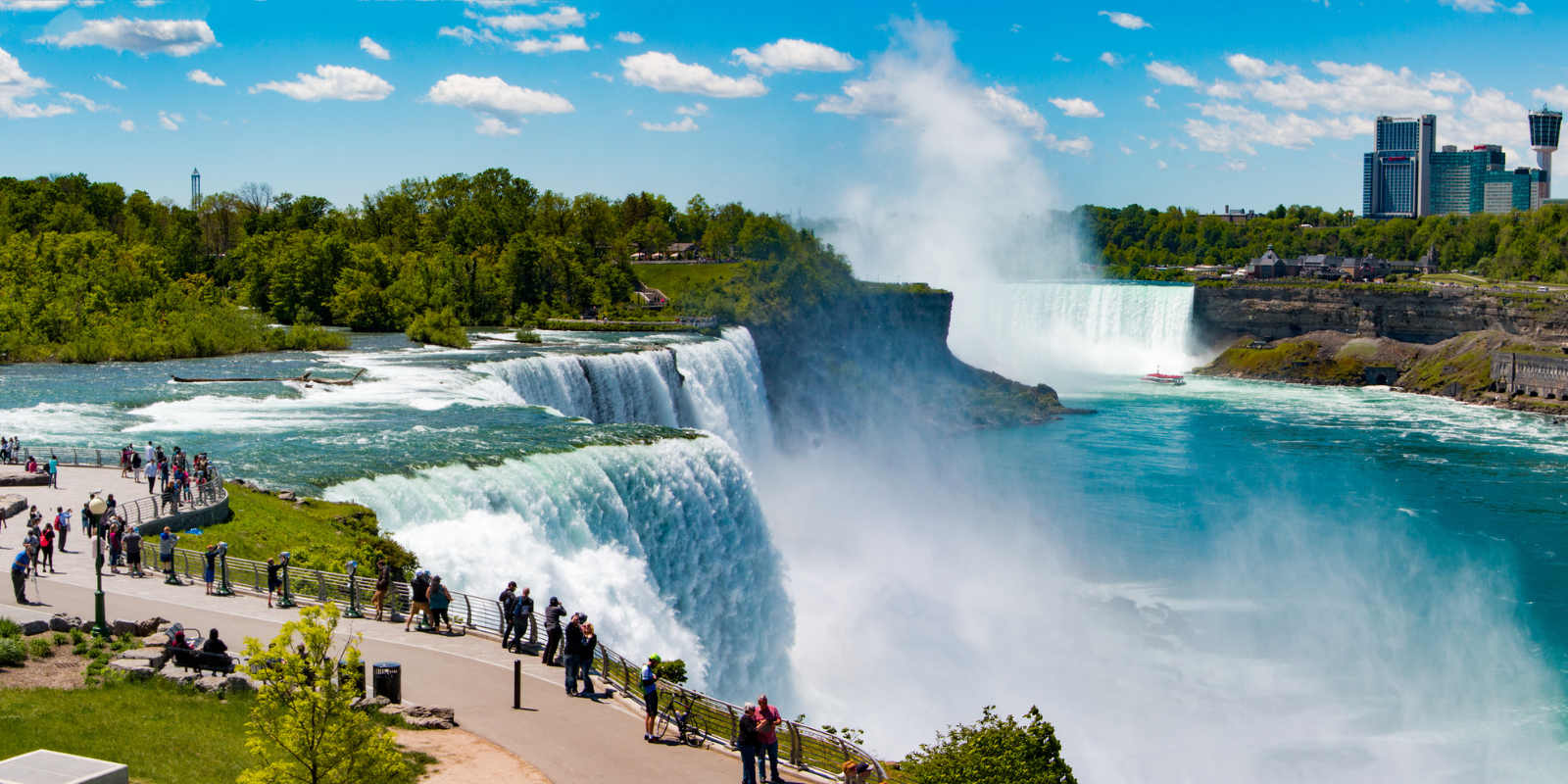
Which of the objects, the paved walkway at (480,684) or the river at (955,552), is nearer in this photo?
the paved walkway at (480,684)

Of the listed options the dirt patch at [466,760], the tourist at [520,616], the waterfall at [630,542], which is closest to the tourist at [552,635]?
the tourist at [520,616]

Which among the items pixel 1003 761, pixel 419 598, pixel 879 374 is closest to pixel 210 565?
pixel 419 598

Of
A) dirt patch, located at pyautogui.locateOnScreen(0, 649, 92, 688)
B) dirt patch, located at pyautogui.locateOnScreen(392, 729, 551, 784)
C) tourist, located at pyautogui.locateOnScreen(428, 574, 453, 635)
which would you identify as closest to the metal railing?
tourist, located at pyautogui.locateOnScreen(428, 574, 453, 635)

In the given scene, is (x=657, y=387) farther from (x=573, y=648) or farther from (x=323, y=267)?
(x=323, y=267)

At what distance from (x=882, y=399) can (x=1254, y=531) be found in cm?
2844

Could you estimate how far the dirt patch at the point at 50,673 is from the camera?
13.3m

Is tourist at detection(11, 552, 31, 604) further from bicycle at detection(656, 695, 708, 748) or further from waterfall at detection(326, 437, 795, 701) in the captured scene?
bicycle at detection(656, 695, 708, 748)

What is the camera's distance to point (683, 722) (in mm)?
13953

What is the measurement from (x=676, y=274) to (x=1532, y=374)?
64.5 meters

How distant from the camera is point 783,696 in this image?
2666 centimetres

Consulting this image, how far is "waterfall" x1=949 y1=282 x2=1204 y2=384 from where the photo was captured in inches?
4139

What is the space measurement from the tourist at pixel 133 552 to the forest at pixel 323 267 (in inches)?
1474

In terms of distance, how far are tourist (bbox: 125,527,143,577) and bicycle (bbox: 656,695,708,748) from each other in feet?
31.9

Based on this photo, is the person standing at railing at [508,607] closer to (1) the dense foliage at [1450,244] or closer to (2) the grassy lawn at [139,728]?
(2) the grassy lawn at [139,728]
